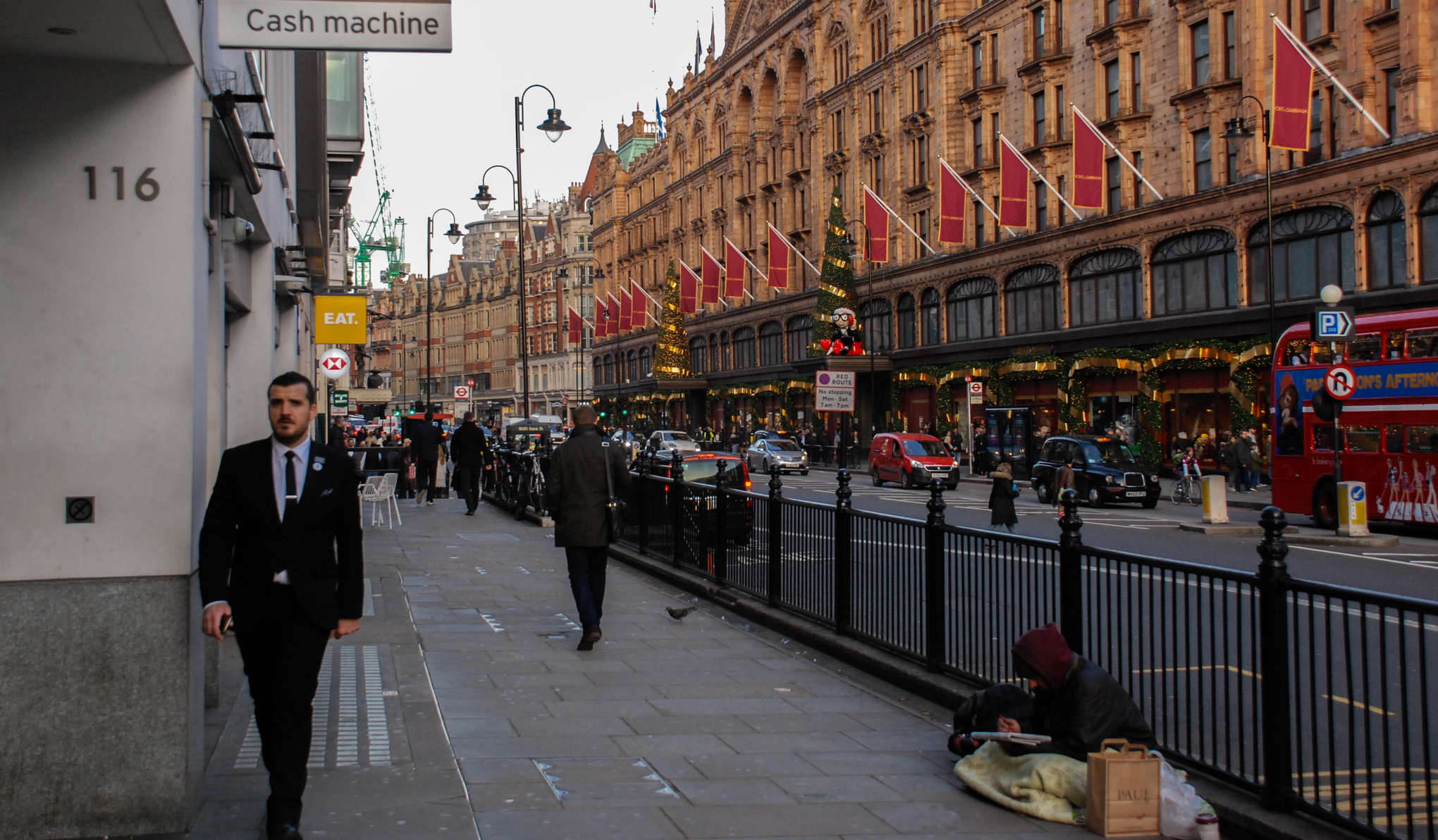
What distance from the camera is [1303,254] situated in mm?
34812

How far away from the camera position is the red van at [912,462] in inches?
1515

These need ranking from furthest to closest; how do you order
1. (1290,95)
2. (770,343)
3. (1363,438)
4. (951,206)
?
(770,343), (951,206), (1290,95), (1363,438)

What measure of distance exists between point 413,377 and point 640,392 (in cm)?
7309

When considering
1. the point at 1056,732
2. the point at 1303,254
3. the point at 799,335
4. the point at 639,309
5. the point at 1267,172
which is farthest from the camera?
the point at 639,309

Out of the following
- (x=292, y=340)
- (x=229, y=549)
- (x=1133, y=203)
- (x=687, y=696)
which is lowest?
(x=687, y=696)

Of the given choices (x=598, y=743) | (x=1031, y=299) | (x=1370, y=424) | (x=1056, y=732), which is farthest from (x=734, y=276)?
(x=1056, y=732)

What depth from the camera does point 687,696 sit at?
8320 mm

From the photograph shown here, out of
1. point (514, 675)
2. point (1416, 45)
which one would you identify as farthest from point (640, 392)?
point (514, 675)

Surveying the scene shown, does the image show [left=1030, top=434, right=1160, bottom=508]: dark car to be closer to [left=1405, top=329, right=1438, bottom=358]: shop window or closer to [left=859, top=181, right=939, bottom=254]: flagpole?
[left=1405, top=329, right=1438, bottom=358]: shop window

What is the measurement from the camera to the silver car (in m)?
47.8

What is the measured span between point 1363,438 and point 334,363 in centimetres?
1941

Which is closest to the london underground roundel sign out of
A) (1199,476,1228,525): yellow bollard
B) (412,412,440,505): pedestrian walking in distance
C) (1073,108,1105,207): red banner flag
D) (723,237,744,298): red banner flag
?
(412,412,440,505): pedestrian walking in distance

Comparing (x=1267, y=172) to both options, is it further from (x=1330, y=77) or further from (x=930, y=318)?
(x=930, y=318)

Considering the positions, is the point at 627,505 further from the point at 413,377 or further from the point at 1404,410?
the point at 413,377
